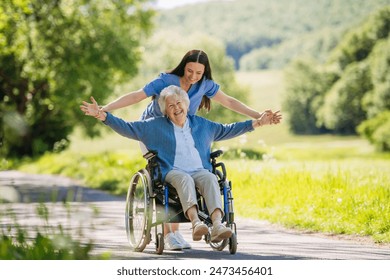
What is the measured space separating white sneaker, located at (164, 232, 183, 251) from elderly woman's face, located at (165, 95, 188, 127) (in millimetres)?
829

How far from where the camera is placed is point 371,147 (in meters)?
36.5

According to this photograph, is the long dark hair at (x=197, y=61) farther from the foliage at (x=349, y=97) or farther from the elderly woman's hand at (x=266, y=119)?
the foliage at (x=349, y=97)

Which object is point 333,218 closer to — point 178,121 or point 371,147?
point 178,121

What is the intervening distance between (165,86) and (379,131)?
95.5 ft

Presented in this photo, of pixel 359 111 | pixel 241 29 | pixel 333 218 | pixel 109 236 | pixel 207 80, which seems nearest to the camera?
pixel 207 80

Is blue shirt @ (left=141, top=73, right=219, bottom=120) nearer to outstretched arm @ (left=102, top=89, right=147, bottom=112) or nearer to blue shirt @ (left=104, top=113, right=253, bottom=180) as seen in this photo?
outstretched arm @ (left=102, top=89, right=147, bottom=112)

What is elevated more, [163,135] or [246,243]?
[163,135]

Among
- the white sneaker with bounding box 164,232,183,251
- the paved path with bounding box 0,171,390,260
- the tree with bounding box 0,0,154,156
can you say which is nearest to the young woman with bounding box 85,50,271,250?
the white sneaker with bounding box 164,232,183,251

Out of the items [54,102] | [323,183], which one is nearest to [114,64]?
[54,102]

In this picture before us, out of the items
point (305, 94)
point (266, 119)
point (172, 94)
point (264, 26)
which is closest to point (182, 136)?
point (172, 94)

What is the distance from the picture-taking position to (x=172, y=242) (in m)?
6.20

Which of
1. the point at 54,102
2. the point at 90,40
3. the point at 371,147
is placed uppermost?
the point at 90,40

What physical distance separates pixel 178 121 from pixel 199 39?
47288 millimetres

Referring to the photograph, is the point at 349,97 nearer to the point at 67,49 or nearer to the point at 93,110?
the point at 67,49
